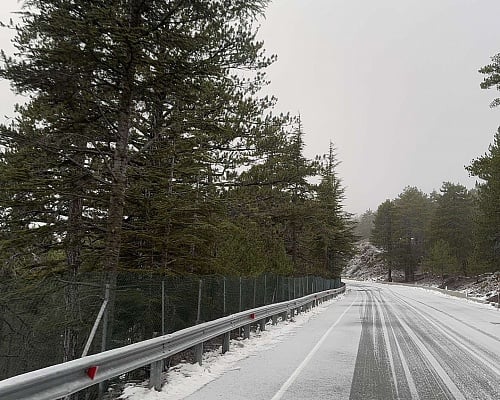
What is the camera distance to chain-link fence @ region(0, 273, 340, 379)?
27.7 ft

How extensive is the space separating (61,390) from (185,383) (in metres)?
3.29

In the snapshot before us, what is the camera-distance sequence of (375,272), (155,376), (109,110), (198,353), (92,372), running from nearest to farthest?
(92,372) < (155,376) < (198,353) < (109,110) < (375,272)

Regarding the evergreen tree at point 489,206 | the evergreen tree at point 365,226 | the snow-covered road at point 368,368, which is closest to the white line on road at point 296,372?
the snow-covered road at point 368,368

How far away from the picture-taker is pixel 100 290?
26.6 ft

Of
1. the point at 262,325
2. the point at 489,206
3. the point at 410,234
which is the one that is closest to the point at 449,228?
the point at 410,234

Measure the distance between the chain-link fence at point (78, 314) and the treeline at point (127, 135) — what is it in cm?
75

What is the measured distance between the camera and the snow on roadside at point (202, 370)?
284 inches

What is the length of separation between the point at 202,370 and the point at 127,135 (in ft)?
17.5

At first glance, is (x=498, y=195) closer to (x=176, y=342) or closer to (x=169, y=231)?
(x=169, y=231)

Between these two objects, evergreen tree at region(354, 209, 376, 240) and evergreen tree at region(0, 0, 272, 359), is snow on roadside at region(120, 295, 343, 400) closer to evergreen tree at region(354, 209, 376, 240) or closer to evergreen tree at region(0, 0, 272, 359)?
evergreen tree at region(0, 0, 272, 359)

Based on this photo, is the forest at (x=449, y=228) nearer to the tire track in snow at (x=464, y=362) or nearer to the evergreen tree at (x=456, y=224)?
the evergreen tree at (x=456, y=224)

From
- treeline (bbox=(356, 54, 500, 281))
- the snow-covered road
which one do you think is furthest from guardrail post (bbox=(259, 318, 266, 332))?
treeline (bbox=(356, 54, 500, 281))

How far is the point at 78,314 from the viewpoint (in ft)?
28.2

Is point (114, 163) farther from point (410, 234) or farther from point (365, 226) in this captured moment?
point (365, 226)
